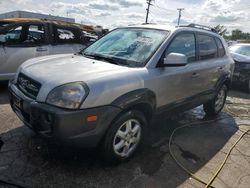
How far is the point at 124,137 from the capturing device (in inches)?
136

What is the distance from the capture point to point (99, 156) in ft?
11.0

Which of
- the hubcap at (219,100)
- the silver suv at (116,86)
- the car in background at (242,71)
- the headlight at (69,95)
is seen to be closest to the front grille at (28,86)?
the silver suv at (116,86)

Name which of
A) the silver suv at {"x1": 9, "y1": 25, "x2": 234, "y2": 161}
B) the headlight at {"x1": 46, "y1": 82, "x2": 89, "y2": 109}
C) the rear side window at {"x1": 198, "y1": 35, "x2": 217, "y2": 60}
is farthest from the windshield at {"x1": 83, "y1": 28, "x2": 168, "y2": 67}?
the rear side window at {"x1": 198, "y1": 35, "x2": 217, "y2": 60}

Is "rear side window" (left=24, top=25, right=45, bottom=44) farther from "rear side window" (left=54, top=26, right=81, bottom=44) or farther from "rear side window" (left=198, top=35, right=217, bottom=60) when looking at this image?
"rear side window" (left=198, top=35, right=217, bottom=60)

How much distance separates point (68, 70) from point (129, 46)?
1.04m

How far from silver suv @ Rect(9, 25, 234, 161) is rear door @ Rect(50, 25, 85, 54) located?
2.63m

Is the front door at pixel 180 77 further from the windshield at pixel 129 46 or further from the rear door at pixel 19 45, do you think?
the rear door at pixel 19 45

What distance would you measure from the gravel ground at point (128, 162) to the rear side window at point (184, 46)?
1.12 metres

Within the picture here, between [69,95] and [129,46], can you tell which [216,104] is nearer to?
[129,46]

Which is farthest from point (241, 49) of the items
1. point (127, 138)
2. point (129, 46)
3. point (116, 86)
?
point (116, 86)

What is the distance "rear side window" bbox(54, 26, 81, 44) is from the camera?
275 inches

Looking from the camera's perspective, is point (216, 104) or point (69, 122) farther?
point (216, 104)

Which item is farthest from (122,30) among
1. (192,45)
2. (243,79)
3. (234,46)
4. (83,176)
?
(234,46)

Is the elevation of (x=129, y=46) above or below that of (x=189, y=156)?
above
